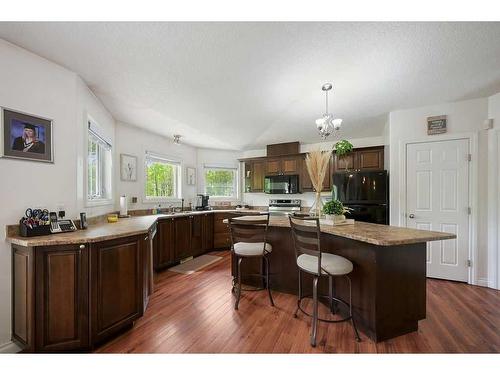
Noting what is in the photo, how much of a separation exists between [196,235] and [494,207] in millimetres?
4409

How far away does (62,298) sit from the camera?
158 centimetres

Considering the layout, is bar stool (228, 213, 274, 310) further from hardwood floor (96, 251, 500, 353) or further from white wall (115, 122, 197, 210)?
white wall (115, 122, 197, 210)

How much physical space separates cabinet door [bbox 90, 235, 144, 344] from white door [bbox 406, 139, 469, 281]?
3653 millimetres

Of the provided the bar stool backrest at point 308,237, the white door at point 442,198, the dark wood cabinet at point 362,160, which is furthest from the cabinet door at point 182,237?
the white door at point 442,198

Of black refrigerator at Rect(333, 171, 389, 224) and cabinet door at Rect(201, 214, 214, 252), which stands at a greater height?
black refrigerator at Rect(333, 171, 389, 224)

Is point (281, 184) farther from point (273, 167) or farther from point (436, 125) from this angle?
point (436, 125)

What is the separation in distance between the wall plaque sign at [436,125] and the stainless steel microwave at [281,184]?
2.28 m

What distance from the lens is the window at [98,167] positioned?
106 inches

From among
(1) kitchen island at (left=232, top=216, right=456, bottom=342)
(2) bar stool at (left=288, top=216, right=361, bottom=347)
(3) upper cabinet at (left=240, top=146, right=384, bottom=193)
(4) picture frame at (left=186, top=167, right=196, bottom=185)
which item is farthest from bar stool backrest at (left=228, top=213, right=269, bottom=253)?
(4) picture frame at (left=186, top=167, right=196, bottom=185)

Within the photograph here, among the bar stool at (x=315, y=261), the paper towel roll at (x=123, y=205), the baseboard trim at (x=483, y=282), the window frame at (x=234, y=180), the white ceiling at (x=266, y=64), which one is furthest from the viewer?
the window frame at (x=234, y=180)

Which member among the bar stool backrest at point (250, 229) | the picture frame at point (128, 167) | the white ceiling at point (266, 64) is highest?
the white ceiling at point (266, 64)

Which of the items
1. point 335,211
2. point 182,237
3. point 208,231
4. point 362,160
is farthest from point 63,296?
point 362,160

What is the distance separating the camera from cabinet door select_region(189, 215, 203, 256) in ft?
13.4

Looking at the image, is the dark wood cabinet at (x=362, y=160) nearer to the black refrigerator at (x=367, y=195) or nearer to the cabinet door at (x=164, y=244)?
the black refrigerator at (x=367, y=195)
